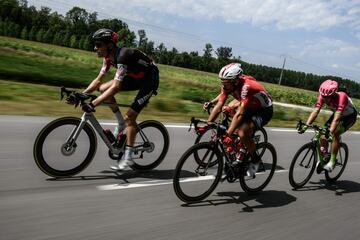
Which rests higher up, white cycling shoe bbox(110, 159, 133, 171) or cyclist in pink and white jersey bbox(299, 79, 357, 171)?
cyclist in pink and white jersey bbox(299, 79, 357, 171)

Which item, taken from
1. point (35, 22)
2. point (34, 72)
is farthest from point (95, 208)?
point (35, 22)

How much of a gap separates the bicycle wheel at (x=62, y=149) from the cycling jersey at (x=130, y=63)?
36.2 inches

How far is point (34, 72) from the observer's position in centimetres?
1711

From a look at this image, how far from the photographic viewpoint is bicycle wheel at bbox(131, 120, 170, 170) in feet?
21.2

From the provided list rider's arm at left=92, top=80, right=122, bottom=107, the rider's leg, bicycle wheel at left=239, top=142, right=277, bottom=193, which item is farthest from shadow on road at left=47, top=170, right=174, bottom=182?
bicycle wheel at left=239, top=142, right=277, bottom=193

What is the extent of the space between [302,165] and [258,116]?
1.53 metres

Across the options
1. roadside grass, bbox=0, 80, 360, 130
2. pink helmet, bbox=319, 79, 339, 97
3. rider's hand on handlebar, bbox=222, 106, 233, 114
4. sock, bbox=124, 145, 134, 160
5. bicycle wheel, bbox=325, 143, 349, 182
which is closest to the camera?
sock, bbox=124, 145, 134, 160

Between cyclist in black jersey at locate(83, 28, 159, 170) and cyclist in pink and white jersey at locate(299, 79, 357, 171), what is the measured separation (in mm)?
2633

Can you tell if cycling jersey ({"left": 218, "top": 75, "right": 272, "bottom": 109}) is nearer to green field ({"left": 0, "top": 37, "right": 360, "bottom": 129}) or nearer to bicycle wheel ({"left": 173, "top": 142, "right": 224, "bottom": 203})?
bicycle wheel ({"left": 173, "top": 142, "right": 224, "bottom": 203})

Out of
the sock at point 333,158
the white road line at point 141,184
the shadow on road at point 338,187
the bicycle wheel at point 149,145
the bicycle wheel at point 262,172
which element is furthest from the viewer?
the sock at point 333,158

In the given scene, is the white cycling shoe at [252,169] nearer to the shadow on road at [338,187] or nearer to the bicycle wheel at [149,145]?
the shadow on road at [338,187]

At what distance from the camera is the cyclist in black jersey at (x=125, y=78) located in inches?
221

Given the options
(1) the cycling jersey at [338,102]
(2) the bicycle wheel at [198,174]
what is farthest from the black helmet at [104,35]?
(1) the cycling jersey at [338,102]

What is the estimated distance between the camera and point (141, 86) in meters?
6.17
